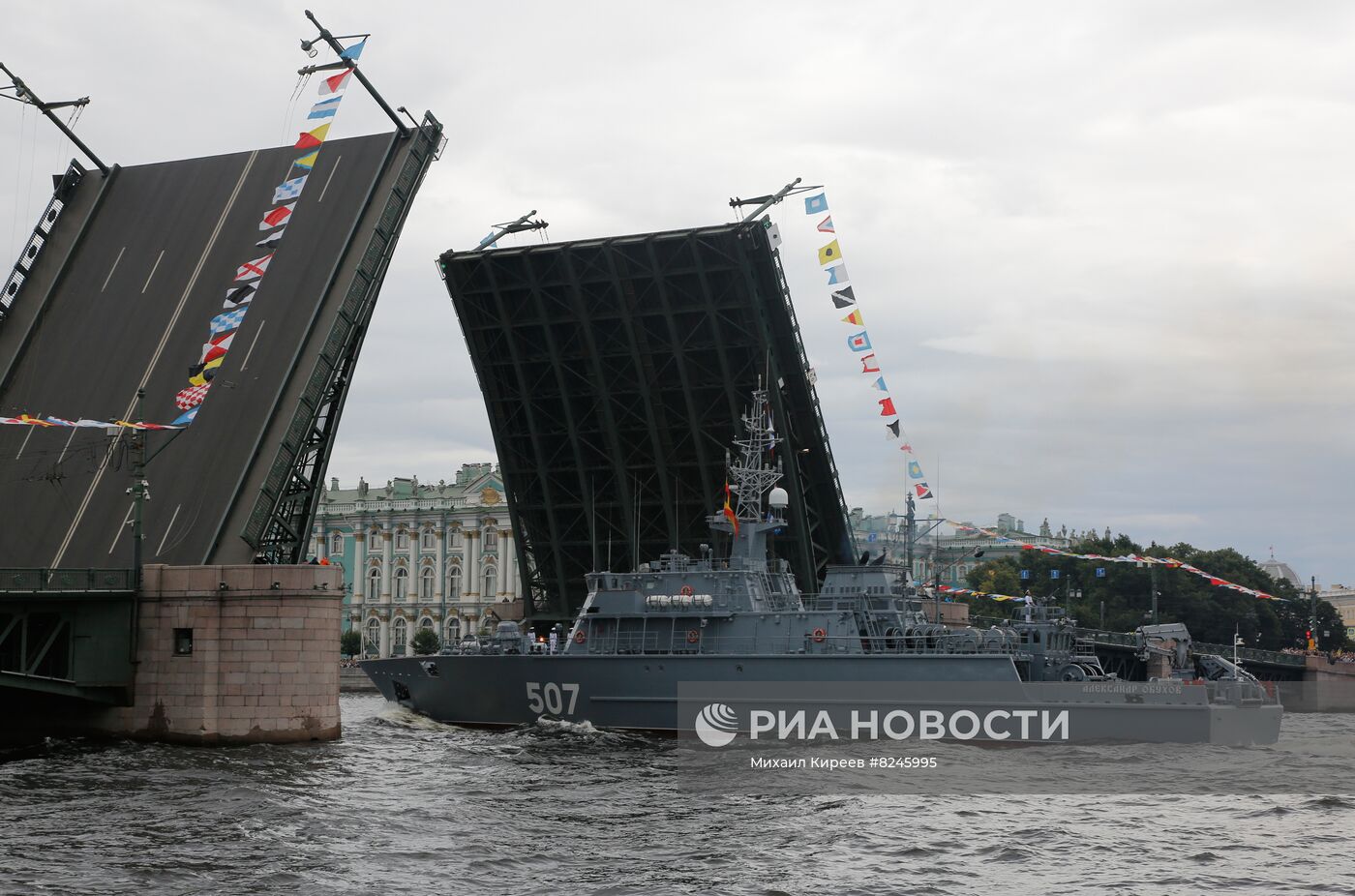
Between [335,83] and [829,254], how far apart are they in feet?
35.3

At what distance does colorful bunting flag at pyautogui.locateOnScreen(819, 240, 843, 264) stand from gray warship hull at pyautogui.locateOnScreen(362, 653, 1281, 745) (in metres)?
8.79

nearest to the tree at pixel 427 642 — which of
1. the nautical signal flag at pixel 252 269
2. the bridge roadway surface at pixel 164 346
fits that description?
the bridge roadway surface at pixel 164 346

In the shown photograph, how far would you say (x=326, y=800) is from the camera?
17.4 meters

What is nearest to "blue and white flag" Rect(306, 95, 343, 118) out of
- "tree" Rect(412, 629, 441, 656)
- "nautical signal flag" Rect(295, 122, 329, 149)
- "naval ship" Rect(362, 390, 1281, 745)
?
"nautical signal flag" Rect(295, 122, 329, 149)

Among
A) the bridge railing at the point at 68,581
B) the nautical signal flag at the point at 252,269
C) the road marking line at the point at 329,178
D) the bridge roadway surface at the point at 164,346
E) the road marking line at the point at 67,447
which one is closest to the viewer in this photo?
the bridge railing at the point at 68,581

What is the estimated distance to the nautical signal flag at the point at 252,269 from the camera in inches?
Result: 949

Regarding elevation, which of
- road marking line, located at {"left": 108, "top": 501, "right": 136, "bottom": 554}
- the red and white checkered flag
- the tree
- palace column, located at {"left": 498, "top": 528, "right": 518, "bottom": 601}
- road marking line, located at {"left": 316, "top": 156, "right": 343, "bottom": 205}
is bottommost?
road marking line, located at {"left": 108, "top": 501, "right": 136, "bottom": 554}

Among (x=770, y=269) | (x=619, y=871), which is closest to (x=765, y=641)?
(x=770, y=269)

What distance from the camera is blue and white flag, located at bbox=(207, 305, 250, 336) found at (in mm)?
23734

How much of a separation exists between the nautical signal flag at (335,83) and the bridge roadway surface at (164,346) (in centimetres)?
116

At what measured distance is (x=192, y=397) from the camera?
76.1ft

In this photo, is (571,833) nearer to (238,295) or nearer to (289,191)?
(238,295)

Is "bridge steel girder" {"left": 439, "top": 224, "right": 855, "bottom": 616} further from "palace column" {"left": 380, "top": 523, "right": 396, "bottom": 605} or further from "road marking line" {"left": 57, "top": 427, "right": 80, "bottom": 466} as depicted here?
"palace column" {"left": 380, "top": 523, "right": 396, "bottom": 605}

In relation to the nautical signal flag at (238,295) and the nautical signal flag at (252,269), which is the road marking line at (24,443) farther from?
the nautical signal flag at (252,269)
